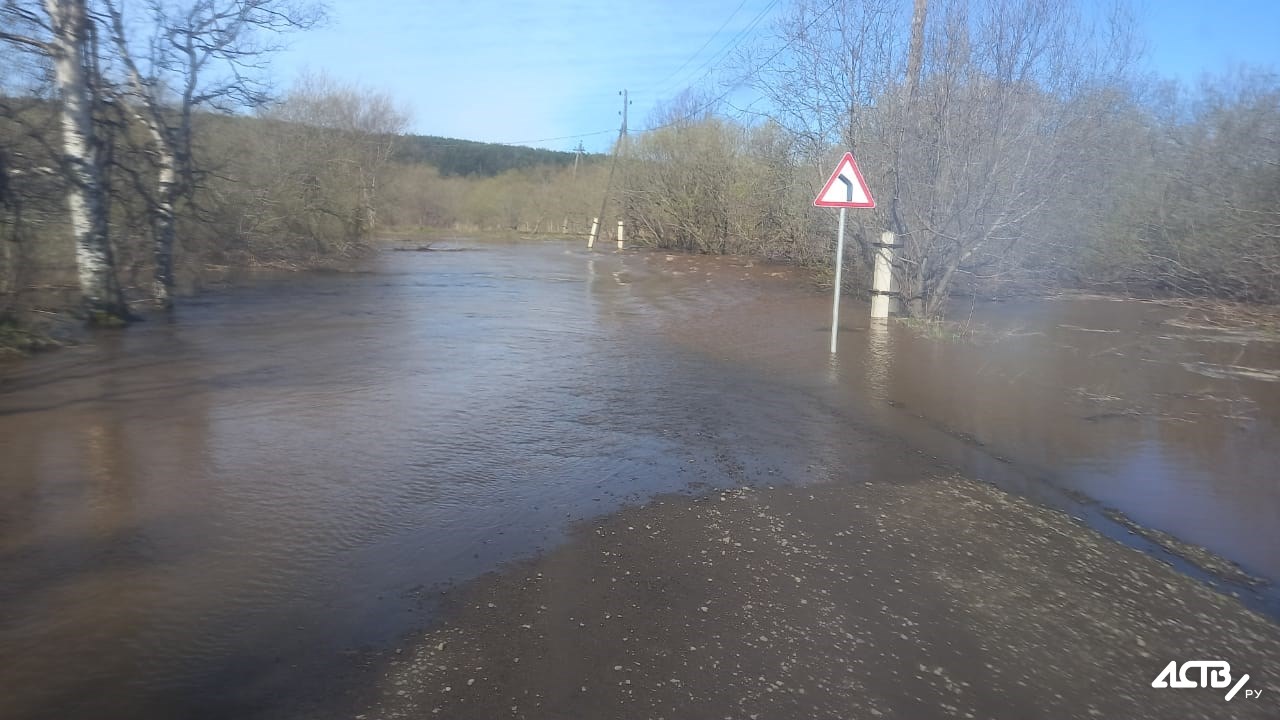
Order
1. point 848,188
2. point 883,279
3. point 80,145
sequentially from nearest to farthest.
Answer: point 848,188 < point 80,145 < point 883,279

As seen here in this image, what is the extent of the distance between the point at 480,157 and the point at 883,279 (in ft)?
224

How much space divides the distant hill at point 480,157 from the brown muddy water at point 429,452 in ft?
174

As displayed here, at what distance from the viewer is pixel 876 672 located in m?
3.44

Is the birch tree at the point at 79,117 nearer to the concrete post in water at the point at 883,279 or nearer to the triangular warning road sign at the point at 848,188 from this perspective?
the triangular warning road sign at the point at 848,188

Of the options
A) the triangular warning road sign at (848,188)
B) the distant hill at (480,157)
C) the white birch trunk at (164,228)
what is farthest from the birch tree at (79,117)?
the distant hill at (480,157)

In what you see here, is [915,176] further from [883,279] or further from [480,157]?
[480,157]

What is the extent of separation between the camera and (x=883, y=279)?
1322 centimetres

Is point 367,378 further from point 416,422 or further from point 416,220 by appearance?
point 416,220

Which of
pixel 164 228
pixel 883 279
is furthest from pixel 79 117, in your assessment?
pixel 883 279

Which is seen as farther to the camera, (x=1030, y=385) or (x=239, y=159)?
(x=239, y=159)

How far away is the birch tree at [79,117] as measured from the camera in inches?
411

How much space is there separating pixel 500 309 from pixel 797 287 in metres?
7.45

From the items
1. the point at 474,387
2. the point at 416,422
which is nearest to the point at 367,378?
the point at 474,387

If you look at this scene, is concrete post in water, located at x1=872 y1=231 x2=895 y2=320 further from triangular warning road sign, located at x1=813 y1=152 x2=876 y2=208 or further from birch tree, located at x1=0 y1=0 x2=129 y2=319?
birch tree, located at x1=0 y1=0 x2=129 y2=319
